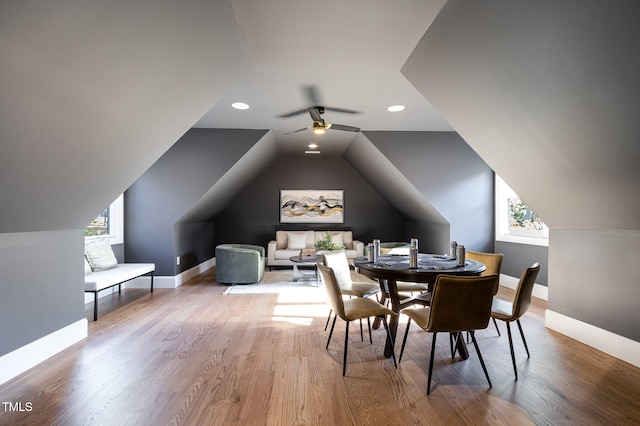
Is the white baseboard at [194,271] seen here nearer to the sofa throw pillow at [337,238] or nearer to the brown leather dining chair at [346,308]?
the sofa throw pillow at [337,238]

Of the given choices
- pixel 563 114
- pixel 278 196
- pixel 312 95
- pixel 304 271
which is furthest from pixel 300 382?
pixel 278 196

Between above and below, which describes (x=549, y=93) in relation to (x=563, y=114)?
above

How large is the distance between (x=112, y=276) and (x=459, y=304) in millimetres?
3923

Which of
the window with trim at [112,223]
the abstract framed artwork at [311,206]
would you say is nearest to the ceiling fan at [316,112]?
the window with trim at [112,223]

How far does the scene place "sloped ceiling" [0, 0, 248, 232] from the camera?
62.8 inches

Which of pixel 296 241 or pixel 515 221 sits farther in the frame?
pixel 296 241

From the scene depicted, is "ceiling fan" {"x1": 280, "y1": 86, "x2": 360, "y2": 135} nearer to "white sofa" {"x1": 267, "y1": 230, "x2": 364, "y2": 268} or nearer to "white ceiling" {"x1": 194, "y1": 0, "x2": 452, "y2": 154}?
"white ceiling" {"x1": 194, "y1": 0, "x2": 452, "y2": 154}

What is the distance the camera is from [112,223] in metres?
5.40

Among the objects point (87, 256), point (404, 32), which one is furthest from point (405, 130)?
point (87, 256)

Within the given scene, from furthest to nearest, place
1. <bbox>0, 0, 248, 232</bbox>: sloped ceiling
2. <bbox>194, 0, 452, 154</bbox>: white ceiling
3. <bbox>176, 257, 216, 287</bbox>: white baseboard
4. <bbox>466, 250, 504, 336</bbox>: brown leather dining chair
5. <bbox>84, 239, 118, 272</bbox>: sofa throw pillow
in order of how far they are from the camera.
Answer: <bbox>176, 257, 216, 287</bbox>: white baseboard < <bbox>84, 239, 118, 272</bbox>: sofa throw pillow < <bbox>466, 250, 504, 336</bbox>: brown leather dining chair < <bbox>194, 0, 452, 154</bbox>: white ceiling < <bbox>0, 0, 248, 232</bbox>: sloped ceiling

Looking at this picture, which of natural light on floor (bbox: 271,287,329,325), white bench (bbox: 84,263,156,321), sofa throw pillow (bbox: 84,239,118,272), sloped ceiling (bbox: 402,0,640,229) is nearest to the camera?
sloped ceiling (bbox: 402,0,640,229)

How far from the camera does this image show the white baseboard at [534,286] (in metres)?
4.67

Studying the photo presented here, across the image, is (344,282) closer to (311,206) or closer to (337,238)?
(337,238)


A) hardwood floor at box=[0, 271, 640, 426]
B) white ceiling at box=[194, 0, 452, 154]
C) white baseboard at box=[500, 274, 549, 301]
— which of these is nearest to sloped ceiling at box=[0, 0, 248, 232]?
white ceiling at box=[194, 0, 452, 154]
